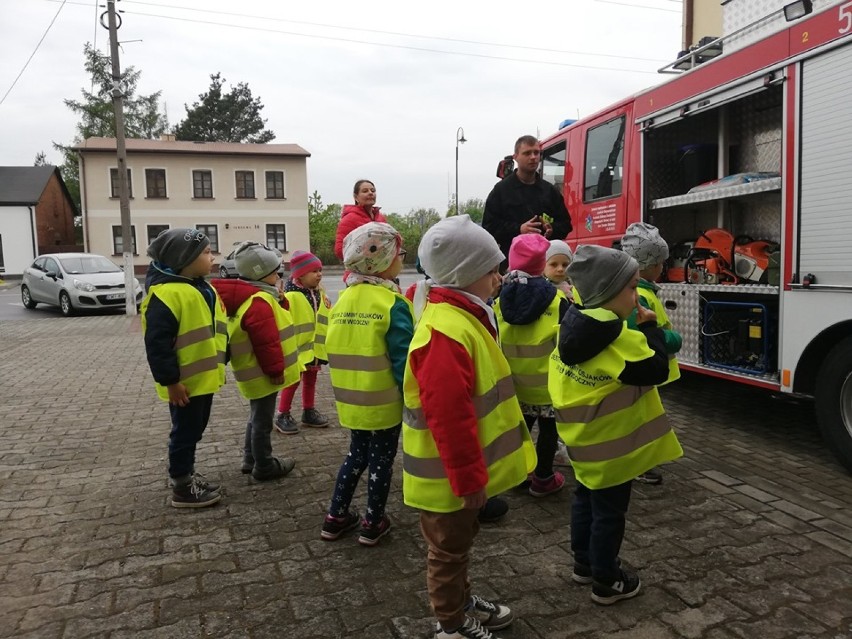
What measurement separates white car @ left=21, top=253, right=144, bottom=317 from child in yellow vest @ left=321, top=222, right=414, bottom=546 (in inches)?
595

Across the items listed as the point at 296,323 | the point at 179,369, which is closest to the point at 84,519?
the point at 179,369

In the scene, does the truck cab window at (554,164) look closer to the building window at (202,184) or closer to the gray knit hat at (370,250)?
the gray knit hat at (370,250)

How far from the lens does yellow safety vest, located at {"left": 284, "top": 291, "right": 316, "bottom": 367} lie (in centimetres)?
536

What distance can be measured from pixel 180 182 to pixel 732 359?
39.1 m

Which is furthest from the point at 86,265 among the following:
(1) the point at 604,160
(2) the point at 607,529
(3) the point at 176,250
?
(2) the point at 607,529

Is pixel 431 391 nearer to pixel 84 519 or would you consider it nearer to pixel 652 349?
pixel 652 349

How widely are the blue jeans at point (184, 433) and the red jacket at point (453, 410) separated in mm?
2054

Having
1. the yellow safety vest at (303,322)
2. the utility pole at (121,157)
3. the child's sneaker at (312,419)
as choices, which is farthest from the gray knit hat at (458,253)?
the utility pole at (121,157)

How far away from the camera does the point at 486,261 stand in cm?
247

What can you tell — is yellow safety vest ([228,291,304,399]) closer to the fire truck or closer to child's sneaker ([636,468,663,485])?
child's sneaker ([636,468,663,485])

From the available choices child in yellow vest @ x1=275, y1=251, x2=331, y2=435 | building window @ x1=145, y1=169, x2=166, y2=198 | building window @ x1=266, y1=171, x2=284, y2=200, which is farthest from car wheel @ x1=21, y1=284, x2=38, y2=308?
building window @ x1=266, y1=171, x2=284, y2=200

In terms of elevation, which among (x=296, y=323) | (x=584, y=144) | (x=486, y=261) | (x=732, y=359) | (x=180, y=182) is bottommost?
(x=732, y=359)

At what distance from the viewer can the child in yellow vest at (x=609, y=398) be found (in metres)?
2.53

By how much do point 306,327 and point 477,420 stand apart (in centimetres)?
335
